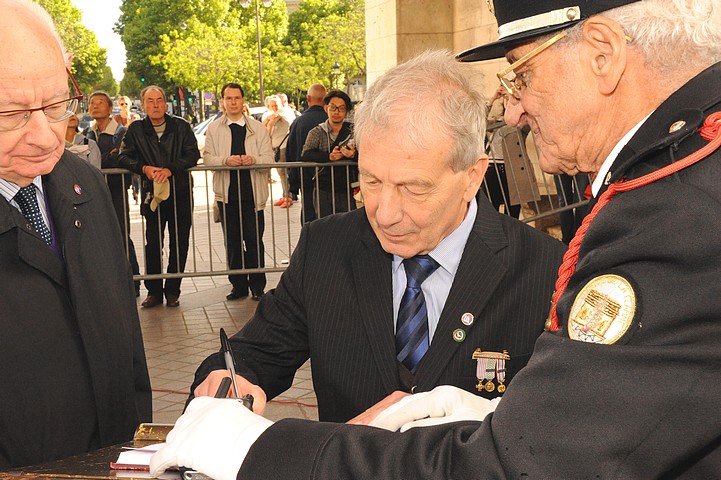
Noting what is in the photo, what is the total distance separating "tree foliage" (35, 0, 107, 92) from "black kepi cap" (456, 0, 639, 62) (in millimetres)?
60577

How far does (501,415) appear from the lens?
53.0 inches

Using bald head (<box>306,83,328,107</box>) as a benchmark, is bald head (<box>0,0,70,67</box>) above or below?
below

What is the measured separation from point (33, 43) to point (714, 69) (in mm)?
1646

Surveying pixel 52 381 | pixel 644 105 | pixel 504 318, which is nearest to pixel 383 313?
pixel 504 318

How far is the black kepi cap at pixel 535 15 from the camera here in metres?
1.58

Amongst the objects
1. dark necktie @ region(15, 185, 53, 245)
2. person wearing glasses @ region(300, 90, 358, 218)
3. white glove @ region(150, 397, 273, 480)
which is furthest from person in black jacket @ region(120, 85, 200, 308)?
white glove @ region(150, 397, 273, 480)

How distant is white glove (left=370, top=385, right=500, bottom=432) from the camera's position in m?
Result: 1.76

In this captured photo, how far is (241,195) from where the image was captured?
9016mm

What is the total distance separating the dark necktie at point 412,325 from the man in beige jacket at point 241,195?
257 inches

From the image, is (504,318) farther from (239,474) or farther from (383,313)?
(239,474)

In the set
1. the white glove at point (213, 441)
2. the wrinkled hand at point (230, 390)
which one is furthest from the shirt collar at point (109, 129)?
the white glove at point (213, 441)

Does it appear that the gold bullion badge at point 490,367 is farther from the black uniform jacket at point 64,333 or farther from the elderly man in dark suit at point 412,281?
the black uniform jacket at point 64,333

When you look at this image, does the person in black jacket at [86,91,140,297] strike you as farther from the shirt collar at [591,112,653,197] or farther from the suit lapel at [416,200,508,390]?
the shirt collar at [591,112,653,197]

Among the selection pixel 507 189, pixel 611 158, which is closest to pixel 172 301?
pixel 507 189
